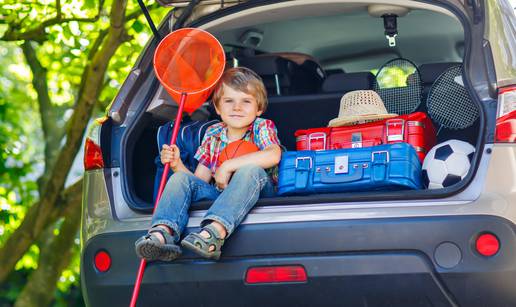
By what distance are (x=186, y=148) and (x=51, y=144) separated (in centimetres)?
565

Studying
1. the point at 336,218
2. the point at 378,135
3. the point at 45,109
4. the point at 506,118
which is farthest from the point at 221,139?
the point at 45,109

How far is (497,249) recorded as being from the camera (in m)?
3.76

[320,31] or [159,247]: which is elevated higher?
[320,31]

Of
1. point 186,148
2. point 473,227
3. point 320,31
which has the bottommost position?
point 473,227

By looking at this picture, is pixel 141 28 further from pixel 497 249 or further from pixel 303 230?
pixel 497 249

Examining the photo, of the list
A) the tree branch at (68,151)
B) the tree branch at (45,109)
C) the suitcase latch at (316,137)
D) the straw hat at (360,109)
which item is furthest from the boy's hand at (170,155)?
the tree branch at (45,109)

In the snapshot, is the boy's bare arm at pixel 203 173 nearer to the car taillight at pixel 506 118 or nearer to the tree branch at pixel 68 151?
the car taillight at pixel 506 118

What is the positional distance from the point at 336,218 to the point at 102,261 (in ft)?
3.52

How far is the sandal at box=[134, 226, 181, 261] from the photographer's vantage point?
160 inches

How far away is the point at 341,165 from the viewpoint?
4242mm

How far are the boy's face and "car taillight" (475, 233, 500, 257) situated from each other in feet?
4.55

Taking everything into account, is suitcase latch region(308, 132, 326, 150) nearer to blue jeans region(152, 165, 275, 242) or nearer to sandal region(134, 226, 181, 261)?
blue jeans region(152, 165, 275, 242)

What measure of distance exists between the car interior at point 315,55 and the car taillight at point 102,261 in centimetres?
32

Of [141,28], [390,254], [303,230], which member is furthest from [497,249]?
[141,28]
